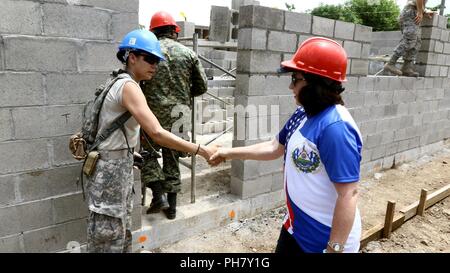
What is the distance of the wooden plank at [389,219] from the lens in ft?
12.1

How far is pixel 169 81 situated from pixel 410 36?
5104 millimetres

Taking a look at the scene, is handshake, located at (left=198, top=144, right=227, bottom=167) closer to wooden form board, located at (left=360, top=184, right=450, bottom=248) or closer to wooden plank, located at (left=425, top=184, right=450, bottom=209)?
wooden form board, located at (left=360, top=184, right=450, bottom=248)

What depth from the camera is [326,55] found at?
163cm

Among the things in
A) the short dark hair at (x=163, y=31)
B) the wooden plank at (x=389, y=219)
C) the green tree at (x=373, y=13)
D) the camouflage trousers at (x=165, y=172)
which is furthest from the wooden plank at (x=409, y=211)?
the green tree at (x=373, y=13)

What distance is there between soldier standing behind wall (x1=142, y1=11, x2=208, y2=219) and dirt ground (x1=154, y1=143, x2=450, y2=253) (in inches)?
23.2

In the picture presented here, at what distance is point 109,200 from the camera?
7.47ft

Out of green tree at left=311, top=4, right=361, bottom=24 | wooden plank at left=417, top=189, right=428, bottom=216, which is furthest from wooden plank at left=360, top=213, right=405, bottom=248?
green tree at left=311, top=4, right=361, bottom=24

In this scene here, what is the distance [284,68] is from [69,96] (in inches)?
67.7

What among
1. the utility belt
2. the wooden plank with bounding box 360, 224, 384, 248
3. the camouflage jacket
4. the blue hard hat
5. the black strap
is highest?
the blue hard hat

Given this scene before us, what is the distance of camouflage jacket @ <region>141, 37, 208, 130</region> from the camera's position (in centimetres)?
330

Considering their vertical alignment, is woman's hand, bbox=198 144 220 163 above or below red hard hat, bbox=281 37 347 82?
below

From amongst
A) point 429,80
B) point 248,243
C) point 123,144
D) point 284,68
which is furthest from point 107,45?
point 429,80

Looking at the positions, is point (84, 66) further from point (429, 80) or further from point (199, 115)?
point (429, 80)

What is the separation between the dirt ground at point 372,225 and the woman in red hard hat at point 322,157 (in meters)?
1.91
